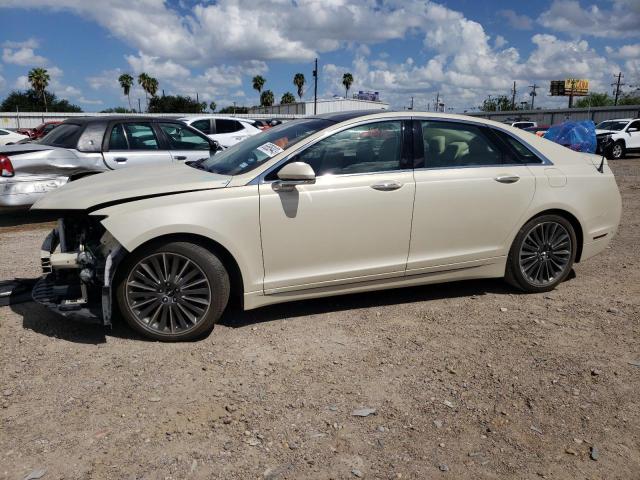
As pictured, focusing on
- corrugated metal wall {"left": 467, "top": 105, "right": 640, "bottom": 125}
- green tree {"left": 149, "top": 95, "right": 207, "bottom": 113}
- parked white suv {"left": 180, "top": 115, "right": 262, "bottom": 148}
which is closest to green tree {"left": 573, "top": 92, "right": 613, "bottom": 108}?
corrugated metal wall {"left": 467, "top": 105, "right": 640, "bottom": 125}

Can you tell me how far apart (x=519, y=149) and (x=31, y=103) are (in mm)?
73939

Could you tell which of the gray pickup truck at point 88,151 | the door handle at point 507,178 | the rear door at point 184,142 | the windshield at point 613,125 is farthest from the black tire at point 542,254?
the windshield at point 613,125

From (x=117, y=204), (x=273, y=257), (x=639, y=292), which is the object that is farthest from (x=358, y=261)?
(x=639, y=292)

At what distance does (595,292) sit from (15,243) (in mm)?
6627

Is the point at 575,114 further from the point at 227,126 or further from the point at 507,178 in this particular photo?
the point at 507,178

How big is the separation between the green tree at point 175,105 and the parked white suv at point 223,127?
6313 centimetres

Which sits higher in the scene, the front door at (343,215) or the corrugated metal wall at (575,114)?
the corrugated metal wall at (575,114)

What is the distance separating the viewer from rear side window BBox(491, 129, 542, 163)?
4664 millimetres

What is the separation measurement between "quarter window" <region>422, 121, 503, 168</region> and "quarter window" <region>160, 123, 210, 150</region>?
509 cm

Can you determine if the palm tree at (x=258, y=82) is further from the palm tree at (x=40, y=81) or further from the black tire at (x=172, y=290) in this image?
the black tire at (x=172, y=290)

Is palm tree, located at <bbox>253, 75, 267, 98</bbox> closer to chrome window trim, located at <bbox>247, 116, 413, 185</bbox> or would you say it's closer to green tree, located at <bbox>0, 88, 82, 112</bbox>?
green tree, located at <bbox>0, 88, 82, 112</bbox>

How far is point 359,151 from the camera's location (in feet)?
13.6

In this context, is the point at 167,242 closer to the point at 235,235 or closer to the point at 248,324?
the point at 235,235

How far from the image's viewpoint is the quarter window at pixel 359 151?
13.2 feet
